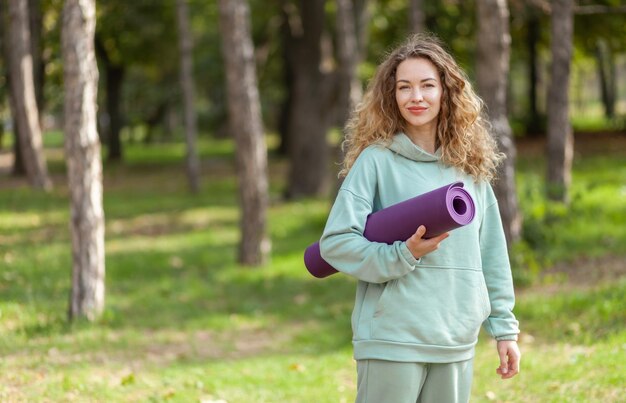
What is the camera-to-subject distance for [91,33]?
25.8 feet

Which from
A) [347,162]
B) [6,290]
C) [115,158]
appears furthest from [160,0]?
[347,162]

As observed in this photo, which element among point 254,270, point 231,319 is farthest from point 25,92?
point 231,319

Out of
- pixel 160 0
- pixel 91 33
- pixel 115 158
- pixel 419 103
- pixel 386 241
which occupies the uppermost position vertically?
pixel 160 0

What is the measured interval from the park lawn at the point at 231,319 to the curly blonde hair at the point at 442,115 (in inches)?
109

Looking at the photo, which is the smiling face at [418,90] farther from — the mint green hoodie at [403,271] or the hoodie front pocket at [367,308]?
the hoodie front pocket at [367,308]

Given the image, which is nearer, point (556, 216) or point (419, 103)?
point (419, 103)

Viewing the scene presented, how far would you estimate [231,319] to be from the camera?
907cm

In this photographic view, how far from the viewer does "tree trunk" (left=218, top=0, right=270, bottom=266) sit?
11.1m

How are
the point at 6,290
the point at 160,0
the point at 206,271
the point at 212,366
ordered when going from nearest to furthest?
1. the point at 212,366
2. the point at 6,290
3. the point at 206,271
4. the point at 160,0

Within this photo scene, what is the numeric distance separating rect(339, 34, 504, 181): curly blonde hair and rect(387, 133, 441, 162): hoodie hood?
0.03 metres

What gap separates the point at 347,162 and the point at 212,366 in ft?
13.2

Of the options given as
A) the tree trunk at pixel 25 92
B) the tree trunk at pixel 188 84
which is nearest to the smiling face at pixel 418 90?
the tree trunk at pixel 25 92

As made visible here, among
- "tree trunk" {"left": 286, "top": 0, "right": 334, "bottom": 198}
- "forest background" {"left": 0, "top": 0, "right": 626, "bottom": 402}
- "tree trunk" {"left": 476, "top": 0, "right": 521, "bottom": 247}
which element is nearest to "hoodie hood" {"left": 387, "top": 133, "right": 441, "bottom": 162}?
"forest background" {"left": 0, "top": 0, "right": 626, "bottom": 402}

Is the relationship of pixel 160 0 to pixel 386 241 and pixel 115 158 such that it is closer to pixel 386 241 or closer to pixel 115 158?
pixel 115 158
